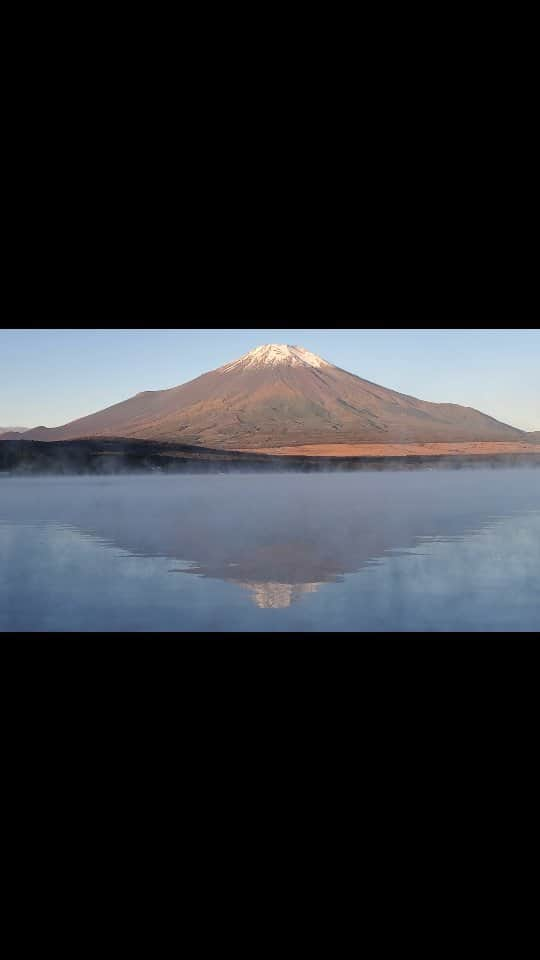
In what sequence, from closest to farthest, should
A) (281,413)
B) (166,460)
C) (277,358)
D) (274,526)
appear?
(274,526) → (166,460) → (281,413) → (277,358)

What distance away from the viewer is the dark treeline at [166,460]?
74.2m

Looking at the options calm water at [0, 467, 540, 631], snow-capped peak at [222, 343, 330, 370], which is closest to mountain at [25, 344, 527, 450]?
snow-capped peak at [222, 343, 330, 370]

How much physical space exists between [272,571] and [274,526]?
7006mm

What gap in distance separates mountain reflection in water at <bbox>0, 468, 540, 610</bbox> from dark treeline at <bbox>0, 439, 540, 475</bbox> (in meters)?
42.7

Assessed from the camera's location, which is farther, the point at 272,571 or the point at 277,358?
the point at 277,358

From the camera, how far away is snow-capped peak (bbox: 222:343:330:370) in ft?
516

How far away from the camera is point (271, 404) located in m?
139

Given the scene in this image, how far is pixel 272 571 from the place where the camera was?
12.9 m

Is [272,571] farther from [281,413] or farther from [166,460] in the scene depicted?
[281,413]

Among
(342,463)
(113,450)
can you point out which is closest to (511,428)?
(342,463)

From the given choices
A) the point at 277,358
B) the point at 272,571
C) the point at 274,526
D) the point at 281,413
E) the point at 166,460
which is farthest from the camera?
the point at 277,358

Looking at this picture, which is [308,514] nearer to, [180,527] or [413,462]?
[180,527]

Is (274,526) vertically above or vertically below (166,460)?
below

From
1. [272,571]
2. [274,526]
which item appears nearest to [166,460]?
[274,526]
